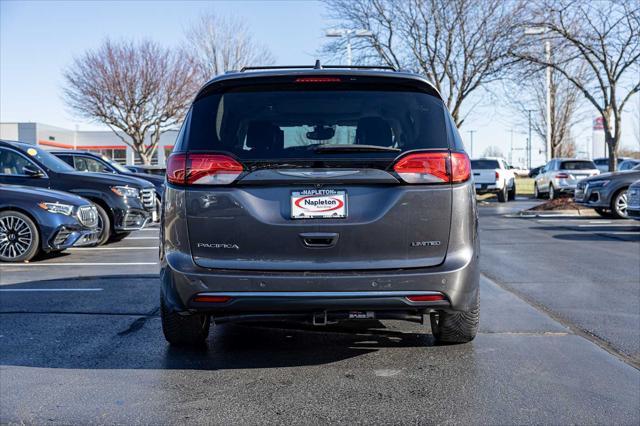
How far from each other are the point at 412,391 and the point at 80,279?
5088mm

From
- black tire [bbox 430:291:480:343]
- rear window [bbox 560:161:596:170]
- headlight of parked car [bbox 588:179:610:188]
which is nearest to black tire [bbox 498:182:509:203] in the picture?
rear window [bbox 560:161:596:170]

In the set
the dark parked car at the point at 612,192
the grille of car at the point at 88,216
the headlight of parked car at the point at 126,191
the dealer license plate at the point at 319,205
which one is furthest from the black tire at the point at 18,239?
the dark parked car at the point at 612,192

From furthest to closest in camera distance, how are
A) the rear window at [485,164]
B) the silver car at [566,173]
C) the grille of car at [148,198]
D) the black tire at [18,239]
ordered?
the rear window at [485,164]
the silver car at [566,173]
the grille of car at [148,198]
the black tire at [18,239]

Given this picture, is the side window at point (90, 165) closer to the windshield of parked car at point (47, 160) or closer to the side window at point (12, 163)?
the windshield of parked car at point (47, 160)

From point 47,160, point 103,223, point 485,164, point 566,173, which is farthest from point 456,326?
point 485,164

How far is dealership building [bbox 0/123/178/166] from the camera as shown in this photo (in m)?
59.8

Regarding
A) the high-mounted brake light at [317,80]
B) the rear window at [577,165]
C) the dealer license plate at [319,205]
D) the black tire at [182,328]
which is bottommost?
the black tire at [182,328]

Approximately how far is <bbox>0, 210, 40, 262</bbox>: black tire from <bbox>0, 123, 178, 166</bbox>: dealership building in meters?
48.7

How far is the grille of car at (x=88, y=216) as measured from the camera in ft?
33.5

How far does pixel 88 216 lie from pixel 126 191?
6.51ft

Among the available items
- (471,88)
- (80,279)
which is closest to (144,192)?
(80,279)

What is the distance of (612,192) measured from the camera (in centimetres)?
1728

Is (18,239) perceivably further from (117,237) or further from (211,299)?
(211,299)

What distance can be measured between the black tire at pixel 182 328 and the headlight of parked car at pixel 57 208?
5.50m
